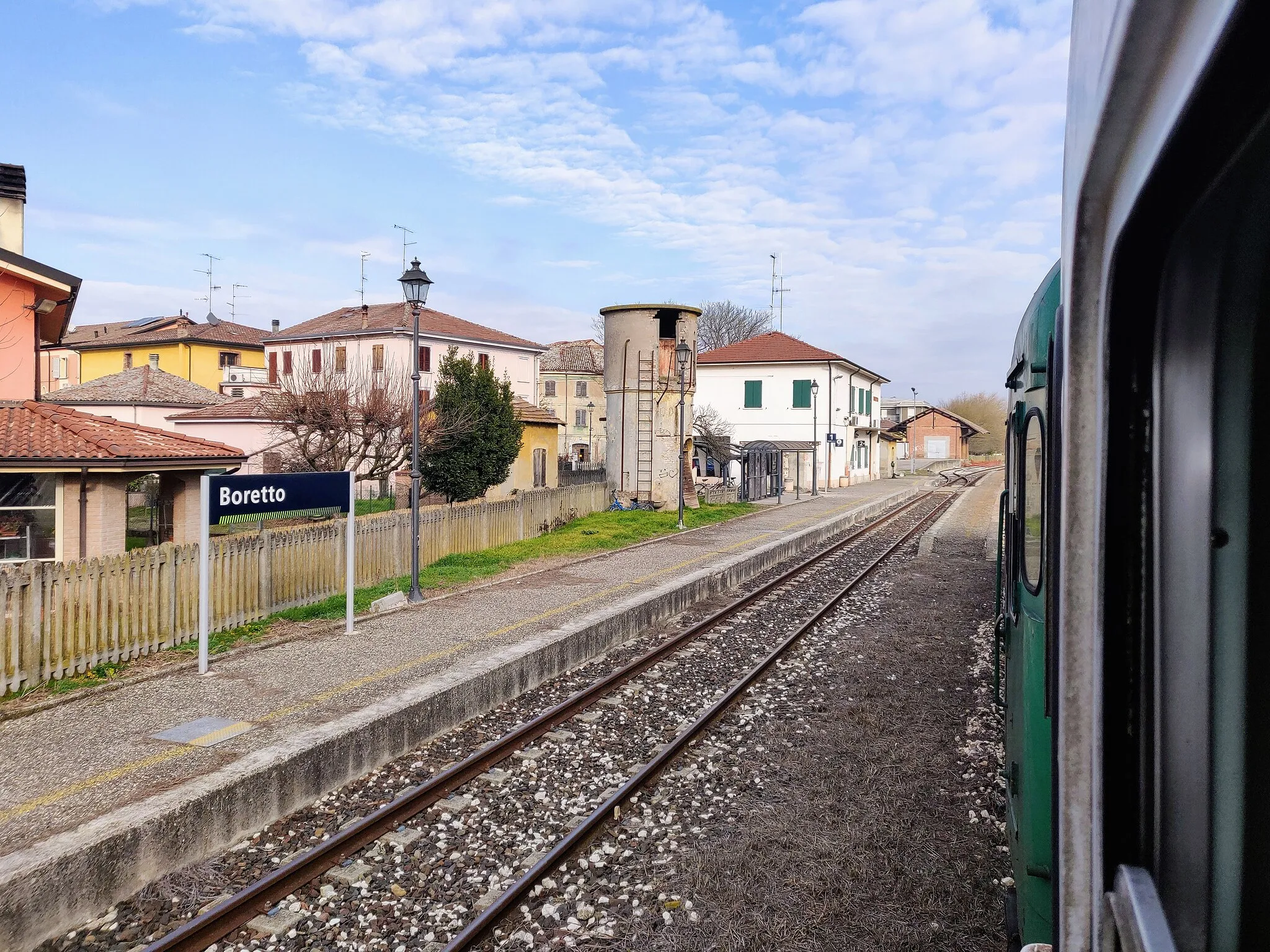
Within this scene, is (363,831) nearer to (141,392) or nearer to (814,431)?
(141,392)

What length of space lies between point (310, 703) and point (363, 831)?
2.43 m

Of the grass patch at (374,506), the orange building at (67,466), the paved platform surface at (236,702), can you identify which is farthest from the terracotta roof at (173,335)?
the paved platform surface at (236,702)

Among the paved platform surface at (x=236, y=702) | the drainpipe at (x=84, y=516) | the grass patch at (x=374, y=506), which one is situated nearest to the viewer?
the paved platform surface at (x=236, y=702)

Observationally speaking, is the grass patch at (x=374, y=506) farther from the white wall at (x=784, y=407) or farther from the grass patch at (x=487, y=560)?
the white wall at (x=784, y=407)

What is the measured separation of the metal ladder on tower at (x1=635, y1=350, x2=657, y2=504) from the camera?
28.1m

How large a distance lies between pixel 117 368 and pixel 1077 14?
6305cm

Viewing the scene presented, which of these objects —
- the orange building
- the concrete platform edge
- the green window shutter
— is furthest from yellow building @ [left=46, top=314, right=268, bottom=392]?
the concrete platform edge

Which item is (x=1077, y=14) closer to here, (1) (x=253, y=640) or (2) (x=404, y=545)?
(1) (x=253, y=640)

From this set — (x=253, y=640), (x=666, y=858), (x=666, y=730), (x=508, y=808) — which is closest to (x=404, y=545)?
(x=253, y=640)

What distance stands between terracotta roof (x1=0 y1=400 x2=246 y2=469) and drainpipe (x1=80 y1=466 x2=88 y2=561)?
48 centimetres

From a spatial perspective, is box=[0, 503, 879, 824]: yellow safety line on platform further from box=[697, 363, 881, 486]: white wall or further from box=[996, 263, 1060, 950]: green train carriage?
box=[697, 363, 881, 486]: white wall

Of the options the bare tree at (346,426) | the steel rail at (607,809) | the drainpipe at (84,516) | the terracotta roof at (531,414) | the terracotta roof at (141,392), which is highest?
the terracotta roof at (141,392)

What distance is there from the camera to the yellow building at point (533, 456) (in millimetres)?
29328

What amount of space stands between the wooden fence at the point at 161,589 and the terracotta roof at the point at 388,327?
93.6ft
